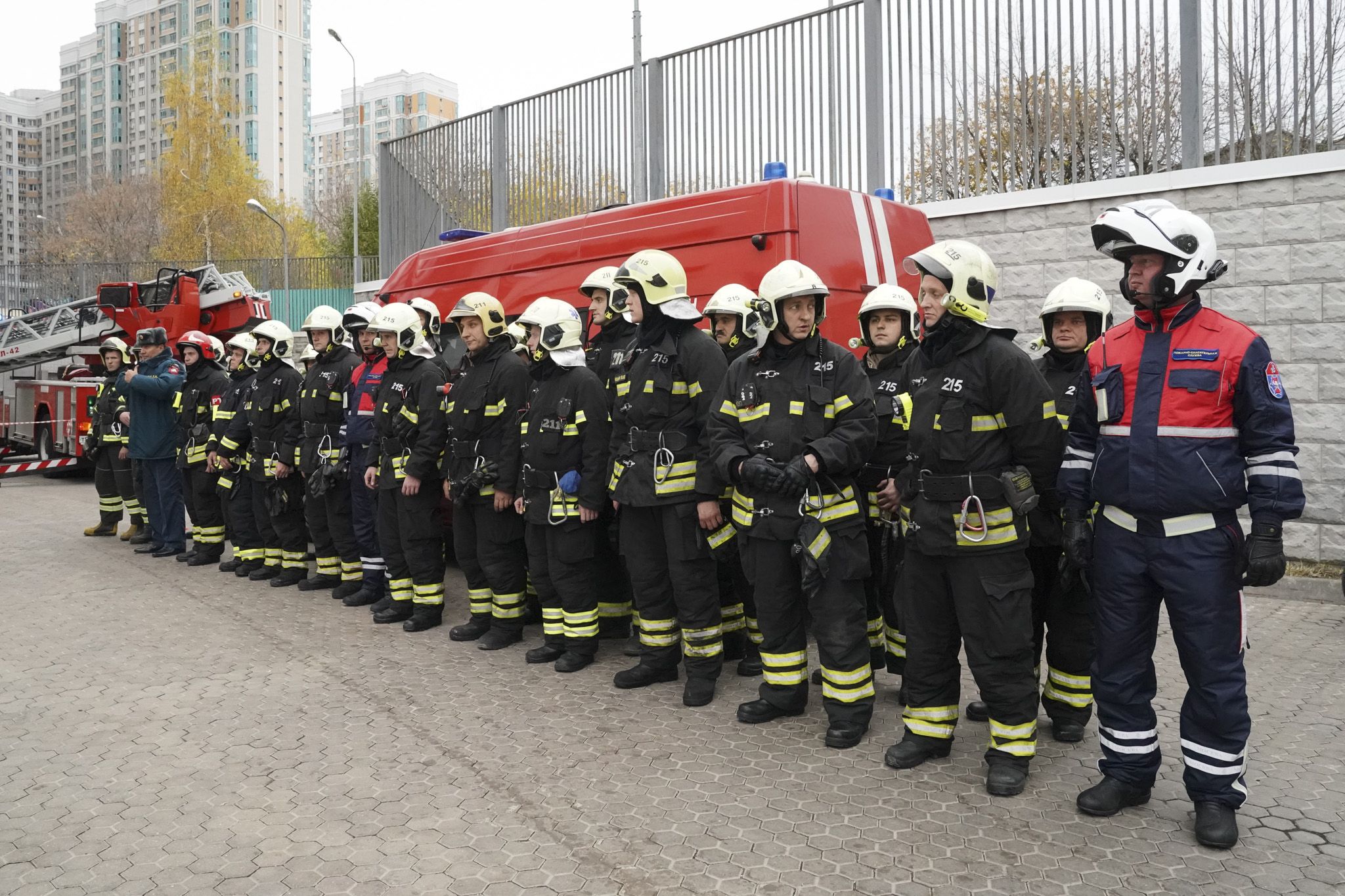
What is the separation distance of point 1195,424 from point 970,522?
2.87 ft

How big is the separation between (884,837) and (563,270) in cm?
534

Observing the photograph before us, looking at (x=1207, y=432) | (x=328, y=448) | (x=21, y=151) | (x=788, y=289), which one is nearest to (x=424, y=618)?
(x=328, y=448)

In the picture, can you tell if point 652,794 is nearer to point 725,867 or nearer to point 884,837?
point 725,867

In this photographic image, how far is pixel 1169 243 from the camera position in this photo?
357cm

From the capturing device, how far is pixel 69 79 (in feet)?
287

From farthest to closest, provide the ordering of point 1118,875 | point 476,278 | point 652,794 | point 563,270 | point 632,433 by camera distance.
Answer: point 476,278 → point 563,270 → point 632,433 → point 652,794 → point 1118,875

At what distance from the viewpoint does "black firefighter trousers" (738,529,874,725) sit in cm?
455

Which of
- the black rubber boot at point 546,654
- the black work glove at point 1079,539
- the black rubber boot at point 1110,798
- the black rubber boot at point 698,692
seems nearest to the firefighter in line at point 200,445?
the black rubber boot at point 546,654

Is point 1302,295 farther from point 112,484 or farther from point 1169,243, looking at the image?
point 112,484

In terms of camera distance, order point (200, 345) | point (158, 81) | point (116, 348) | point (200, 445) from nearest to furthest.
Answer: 1. point (200, 445)
2. point (200, 345)
3. point (116, 348)
4. point (158, 81)

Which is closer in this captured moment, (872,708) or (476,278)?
(872,708)

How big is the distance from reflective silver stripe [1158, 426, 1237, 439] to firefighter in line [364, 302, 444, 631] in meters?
4.51

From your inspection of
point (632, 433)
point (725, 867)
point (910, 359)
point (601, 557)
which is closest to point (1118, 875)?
point (725, 867)

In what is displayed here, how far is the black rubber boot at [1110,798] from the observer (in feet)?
12.2
